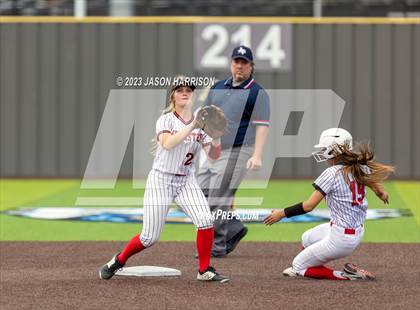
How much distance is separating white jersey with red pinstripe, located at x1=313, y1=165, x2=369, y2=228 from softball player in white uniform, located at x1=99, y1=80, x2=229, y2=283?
114 centimetres

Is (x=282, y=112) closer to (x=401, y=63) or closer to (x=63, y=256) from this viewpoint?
(x=401, y=63)

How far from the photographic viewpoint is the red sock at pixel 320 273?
9609 millimetres

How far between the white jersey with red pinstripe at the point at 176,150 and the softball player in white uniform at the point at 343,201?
1064 millimetres

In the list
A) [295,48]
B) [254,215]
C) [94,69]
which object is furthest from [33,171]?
[254,215]

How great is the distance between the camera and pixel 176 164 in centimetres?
943

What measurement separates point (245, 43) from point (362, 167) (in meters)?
11.1

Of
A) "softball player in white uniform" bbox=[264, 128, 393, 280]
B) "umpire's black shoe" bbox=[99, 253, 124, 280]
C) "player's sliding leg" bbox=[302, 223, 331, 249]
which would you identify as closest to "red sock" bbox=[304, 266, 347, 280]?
"softball player in white uniform" bbox=[264, 128, 393, 280]

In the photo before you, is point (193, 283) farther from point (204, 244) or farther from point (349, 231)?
point (349, 231)

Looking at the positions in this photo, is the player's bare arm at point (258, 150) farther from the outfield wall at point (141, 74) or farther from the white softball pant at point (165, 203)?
the outfield wall at point (141, 74)

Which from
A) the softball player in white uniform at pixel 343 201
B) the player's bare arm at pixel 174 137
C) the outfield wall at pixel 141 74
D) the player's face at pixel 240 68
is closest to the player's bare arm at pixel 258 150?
the player's face at pixel 240 68

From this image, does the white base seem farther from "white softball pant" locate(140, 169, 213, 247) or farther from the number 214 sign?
the number 214 sign

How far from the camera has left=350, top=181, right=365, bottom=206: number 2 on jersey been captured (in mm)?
9602

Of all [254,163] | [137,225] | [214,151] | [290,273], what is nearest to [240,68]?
[254,163]

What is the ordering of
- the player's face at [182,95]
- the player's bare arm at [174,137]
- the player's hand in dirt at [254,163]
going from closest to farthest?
the player's bare arm at [174,137], the player's face at [182,95], the player's hand in dirt at [254,163]
